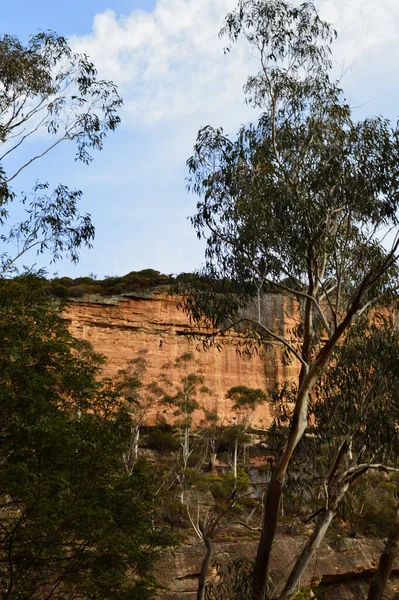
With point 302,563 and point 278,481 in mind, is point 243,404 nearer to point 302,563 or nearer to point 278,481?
point 302,563

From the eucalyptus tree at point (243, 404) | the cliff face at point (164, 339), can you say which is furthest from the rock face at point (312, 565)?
the cliff face at point (164, 339)

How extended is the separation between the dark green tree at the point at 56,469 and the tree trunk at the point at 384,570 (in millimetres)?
3156

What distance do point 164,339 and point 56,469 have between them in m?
29.3

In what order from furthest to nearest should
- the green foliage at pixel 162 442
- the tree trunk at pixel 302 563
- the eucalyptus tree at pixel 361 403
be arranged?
1. the green foliage at pixel 162 442
2. the eucalyptus tree at pixel 361 403
3. the tree trunk at pixel 302 563

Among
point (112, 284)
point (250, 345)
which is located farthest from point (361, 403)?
point (112, 284)

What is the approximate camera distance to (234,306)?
36.1 feet

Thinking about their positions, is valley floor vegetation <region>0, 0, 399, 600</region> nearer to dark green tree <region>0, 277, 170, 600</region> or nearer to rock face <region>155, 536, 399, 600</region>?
dark green tree <region>0, 277, 170, 600</region>

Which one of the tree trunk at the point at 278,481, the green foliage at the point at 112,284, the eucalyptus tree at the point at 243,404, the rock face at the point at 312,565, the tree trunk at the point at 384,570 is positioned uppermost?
the green foliage at the point at 112,284

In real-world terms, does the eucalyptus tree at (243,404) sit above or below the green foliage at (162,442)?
above

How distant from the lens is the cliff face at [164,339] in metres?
35.9

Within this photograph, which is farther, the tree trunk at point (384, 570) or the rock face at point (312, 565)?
the rock face at point (312, 565)

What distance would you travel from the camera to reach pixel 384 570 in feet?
31.2

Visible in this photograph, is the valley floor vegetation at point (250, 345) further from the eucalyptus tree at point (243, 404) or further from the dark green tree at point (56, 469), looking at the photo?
the eucalyptus tree at point (243, 404)

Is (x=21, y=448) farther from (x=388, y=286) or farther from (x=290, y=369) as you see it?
(x=290, y=369)
